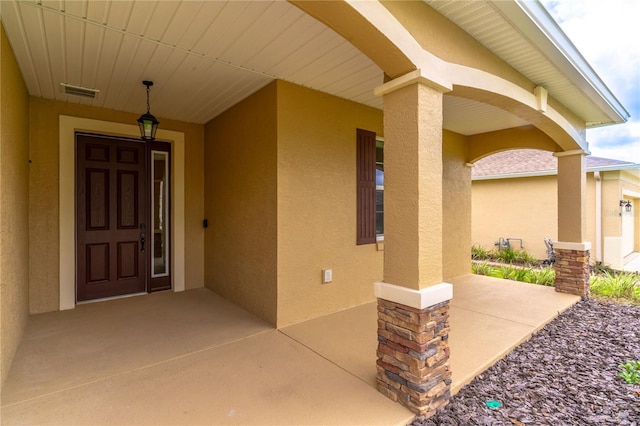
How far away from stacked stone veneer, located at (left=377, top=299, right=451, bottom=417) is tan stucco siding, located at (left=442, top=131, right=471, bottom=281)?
13.7 feet

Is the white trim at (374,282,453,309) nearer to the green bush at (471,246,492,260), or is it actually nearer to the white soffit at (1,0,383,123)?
the white soffit at (1,0,383,123)

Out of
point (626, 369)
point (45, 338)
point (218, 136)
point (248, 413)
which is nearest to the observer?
point (248, 413)

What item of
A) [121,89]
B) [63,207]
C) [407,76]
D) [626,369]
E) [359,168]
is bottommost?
[626,369]

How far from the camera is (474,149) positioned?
21.6 feet

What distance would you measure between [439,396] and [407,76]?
2.30m

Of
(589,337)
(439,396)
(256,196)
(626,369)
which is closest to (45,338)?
(256,196)

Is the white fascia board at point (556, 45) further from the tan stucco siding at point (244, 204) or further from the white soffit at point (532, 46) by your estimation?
the tan stucco siding at point (244, 204)

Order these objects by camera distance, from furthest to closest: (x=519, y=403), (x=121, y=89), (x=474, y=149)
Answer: (x=474, y=149) → (x=121, y=89) → (x=519, y=403)

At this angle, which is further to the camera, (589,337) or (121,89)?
(121,89)

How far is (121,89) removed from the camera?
3.83m

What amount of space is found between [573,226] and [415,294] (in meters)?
4.56

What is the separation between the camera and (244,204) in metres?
4.23

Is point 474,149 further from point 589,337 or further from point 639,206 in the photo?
point 639,206

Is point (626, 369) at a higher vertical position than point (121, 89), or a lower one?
lower
